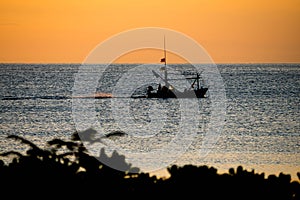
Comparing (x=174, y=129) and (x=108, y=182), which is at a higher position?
(x=174, y=129)

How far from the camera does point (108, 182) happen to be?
39.4 ft

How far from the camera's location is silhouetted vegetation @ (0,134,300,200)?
11.7m

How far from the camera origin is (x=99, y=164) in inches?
488

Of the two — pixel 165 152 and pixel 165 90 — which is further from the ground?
pixel 165 90

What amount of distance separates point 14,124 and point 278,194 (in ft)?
181

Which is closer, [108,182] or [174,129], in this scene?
[108,182]

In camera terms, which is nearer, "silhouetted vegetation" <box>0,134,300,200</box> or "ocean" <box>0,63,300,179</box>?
"silhouetted vegetation" <box>0,134,300,200</box>

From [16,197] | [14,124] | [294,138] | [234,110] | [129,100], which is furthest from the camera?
[129,100]

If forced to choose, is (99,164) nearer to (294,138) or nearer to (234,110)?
(294,138)

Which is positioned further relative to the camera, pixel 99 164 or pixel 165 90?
pixel 165 90

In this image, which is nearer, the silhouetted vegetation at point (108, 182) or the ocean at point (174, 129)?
the silhouetted vegetation at point (108, 182)

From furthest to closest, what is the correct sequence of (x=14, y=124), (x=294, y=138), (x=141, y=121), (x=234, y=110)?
(x=234, y=110), (x=141, y=121), (x=14, y=124), (x=294, y=138)

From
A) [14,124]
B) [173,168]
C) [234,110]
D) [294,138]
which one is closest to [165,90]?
[234,110]

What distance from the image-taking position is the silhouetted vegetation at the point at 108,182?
1173cm
